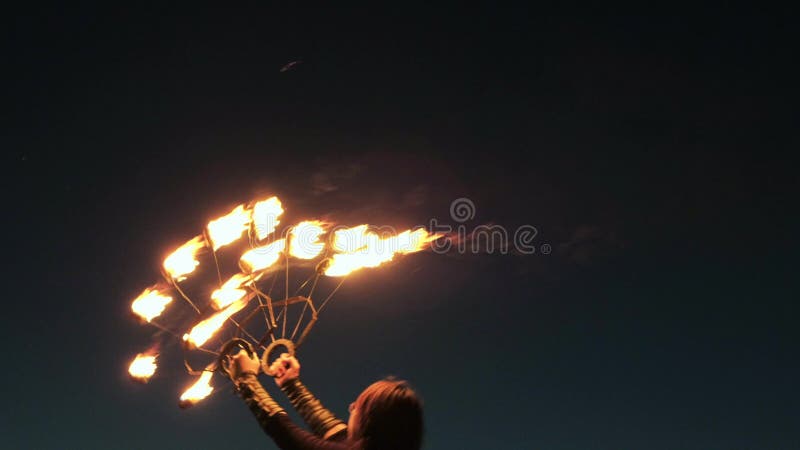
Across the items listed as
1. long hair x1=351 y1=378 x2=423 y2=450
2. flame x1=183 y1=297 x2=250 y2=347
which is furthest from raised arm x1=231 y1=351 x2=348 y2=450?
flame x1=183 y1=297 x2=250 y2=347

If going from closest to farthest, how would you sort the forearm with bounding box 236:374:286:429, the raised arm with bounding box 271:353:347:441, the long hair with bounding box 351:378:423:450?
1. the long hair with bounding box 351:378:423:450
2. the forearm with bounding box 236:374:286:429
3. the raised arm with bounding box 271:353:347:441

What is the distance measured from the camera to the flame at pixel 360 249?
18.8ft

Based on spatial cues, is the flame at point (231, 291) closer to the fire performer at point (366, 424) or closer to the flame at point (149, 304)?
the flame at point (149, 304)

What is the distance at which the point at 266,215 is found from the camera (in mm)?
5941

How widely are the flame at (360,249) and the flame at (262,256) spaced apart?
51 centimetres

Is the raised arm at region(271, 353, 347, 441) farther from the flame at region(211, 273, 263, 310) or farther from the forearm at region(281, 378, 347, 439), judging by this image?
the flame at region(211, 273, 263, 310)

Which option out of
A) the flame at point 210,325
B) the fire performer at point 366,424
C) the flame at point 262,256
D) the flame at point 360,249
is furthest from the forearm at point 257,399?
the flame at point 360,249

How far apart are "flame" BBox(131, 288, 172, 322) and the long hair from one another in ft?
11.2

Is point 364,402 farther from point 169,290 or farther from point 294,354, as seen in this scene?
point 169,290

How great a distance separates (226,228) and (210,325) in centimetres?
118

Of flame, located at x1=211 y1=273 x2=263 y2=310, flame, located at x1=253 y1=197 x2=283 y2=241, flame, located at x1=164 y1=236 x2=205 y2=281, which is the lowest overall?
flame, located at x1=211 y1=273 x2=263 y2=310

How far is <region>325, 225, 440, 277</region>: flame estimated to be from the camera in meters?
5.73

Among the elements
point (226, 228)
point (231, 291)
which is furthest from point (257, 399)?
point (226, 228)

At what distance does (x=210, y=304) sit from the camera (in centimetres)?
450
